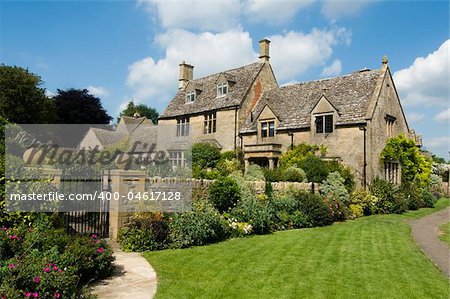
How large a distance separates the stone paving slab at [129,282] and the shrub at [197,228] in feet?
5.78

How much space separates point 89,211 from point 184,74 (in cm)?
3215

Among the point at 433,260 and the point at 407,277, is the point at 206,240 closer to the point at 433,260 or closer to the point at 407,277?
the point at 407,277

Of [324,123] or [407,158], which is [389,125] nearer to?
[407,158]

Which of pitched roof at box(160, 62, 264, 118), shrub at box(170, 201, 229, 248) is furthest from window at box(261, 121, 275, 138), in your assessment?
shrub at box(170, 201, 229, 248)

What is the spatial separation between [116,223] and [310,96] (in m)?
22.8

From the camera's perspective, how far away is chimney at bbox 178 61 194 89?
41.6m

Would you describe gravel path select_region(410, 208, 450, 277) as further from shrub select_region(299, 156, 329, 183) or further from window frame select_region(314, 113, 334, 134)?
window frame select_region(314, 113, 334, 134)

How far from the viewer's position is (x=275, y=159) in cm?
2853

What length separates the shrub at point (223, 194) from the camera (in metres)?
14.8

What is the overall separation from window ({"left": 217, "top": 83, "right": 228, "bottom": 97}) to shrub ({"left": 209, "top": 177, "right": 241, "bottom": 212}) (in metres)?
20.4

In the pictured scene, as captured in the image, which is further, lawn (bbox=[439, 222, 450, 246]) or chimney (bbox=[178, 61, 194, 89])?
chimney (bbox=[178, 61, 194, 89])

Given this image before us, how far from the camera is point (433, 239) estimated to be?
47.2 feet

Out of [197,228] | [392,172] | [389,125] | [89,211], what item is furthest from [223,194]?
[389,125]

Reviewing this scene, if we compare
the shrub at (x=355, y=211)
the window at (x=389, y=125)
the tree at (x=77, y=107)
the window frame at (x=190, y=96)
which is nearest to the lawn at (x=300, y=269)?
the shrub at (x=355, y=211)
